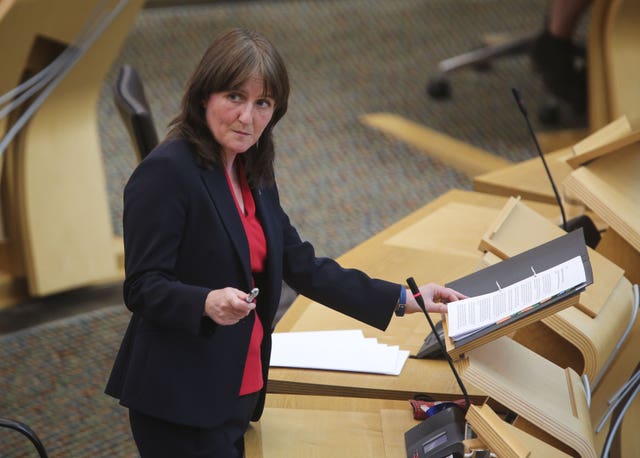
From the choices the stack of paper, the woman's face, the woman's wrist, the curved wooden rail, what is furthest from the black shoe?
the woman's face

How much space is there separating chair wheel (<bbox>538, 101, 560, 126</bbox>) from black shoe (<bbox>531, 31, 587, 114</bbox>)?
9 cm

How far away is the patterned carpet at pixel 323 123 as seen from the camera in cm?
299

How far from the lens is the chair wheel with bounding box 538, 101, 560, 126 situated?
208 inches

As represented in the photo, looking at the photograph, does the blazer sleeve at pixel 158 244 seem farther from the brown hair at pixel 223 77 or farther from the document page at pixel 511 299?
the document page at pixel 511 299

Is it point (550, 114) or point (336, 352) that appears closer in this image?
point (336, 352)

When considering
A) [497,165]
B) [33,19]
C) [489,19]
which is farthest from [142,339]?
[489,19]

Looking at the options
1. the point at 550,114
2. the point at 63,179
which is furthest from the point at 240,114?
the point at 550,114

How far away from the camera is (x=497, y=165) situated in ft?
15.4

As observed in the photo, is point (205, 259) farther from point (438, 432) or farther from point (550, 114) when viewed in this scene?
point (550, 114)

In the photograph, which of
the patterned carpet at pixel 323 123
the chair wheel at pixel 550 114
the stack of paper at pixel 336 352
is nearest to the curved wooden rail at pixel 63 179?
the patterned carpet at pixel 323 123

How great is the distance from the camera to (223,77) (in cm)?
151

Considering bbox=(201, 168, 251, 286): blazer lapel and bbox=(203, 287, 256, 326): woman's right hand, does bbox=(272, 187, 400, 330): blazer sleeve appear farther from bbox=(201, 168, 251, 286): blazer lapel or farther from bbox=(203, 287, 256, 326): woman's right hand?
bbox=(203, 287, 256, 326): woman's right hand

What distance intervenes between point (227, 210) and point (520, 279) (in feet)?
1.58

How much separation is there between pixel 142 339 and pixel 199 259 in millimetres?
155
